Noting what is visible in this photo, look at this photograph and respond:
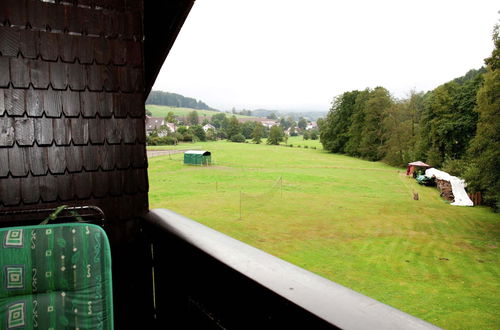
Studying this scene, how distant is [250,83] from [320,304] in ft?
315

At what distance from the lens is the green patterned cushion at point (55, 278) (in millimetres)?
999

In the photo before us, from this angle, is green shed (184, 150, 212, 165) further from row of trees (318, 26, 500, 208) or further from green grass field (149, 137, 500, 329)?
row of trees (318, 26, 500, 208)

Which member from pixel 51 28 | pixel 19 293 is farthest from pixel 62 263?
pixel 51 28

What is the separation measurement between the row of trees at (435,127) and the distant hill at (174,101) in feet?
124

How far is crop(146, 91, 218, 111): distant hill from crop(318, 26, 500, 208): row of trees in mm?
37829

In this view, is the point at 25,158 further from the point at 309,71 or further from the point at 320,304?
the point at 309,71

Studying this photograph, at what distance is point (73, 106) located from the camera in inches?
67.2

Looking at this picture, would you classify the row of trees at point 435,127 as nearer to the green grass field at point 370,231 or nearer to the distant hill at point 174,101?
the green grass field at point 370,231

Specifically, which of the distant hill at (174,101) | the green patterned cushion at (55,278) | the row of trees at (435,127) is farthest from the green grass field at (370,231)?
the distant hill at (174,101)

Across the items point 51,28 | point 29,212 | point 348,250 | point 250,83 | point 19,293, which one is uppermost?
point 250,83

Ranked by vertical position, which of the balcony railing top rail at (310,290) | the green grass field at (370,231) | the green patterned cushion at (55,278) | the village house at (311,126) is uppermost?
the village house at (311,126)

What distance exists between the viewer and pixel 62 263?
104cm

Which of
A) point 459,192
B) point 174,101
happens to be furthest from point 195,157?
point 174,101

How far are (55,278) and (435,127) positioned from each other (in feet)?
86.9
